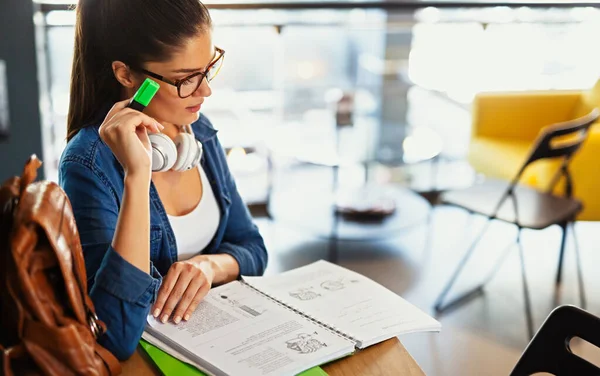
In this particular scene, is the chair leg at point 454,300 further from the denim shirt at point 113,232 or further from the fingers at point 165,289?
the fingers at point 165,289

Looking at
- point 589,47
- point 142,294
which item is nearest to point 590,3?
point 589,47

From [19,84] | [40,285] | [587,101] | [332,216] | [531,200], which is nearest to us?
[40,285]

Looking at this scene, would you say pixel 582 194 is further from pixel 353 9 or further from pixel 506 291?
pixel 353 9

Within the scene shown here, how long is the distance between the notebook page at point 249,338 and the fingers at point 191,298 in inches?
0.5

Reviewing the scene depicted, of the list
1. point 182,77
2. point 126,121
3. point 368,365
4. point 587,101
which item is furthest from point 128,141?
point 587,101

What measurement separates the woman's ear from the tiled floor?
1.51 meters

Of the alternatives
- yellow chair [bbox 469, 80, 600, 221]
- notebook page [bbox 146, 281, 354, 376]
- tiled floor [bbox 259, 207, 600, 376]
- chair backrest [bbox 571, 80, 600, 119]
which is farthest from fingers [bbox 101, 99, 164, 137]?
chair backrest [bbox 571, 80, 600, 119]

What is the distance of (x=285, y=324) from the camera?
3.68ft

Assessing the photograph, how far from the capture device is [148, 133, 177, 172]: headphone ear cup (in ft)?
4.10

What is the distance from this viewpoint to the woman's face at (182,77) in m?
1.31

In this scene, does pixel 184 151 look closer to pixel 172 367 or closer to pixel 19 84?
pixel 172 367

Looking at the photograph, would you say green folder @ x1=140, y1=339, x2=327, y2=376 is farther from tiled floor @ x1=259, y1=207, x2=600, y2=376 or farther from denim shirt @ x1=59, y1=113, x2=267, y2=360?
tiled floor @ x1=259, y1=207, x2=600, y2=376

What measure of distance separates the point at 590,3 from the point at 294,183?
2145 mm

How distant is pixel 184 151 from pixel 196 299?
0.32 m
